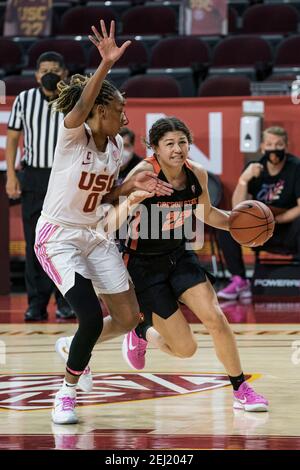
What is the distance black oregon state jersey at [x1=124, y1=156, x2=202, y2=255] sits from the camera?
4910mm

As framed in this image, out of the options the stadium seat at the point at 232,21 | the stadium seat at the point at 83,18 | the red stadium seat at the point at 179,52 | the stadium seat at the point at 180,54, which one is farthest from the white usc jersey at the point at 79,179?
the stadium seat at the point at 83,18

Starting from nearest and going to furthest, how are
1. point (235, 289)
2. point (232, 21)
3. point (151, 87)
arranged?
point (235, 289) < point (151, 87) < point (232, 21)

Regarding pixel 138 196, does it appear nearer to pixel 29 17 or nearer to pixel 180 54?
pixel 180 54

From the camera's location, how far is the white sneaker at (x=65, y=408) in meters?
4.32

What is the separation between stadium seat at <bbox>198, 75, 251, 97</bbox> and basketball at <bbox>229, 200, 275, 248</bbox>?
5.03 m

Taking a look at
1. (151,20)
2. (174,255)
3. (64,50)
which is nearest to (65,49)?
(64,50)

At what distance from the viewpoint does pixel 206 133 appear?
30.9ft

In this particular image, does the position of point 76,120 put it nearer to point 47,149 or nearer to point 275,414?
point 275,414

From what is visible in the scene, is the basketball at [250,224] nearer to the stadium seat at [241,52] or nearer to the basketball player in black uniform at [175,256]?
the basketball player in black uniform at [175,256]

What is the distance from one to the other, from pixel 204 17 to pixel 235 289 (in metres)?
4.07

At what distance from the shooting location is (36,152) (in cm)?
790

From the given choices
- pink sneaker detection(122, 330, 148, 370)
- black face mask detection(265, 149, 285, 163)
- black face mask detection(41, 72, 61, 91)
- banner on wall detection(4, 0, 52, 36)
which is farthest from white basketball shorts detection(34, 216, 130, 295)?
banner on wall detection(4, 0, 52, 36)

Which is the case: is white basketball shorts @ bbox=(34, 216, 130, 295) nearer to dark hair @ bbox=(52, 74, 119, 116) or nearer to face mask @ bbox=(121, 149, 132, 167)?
dark hair @ bbox=(52, 74, 119, 116)

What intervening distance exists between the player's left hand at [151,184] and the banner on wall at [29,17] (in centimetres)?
818
